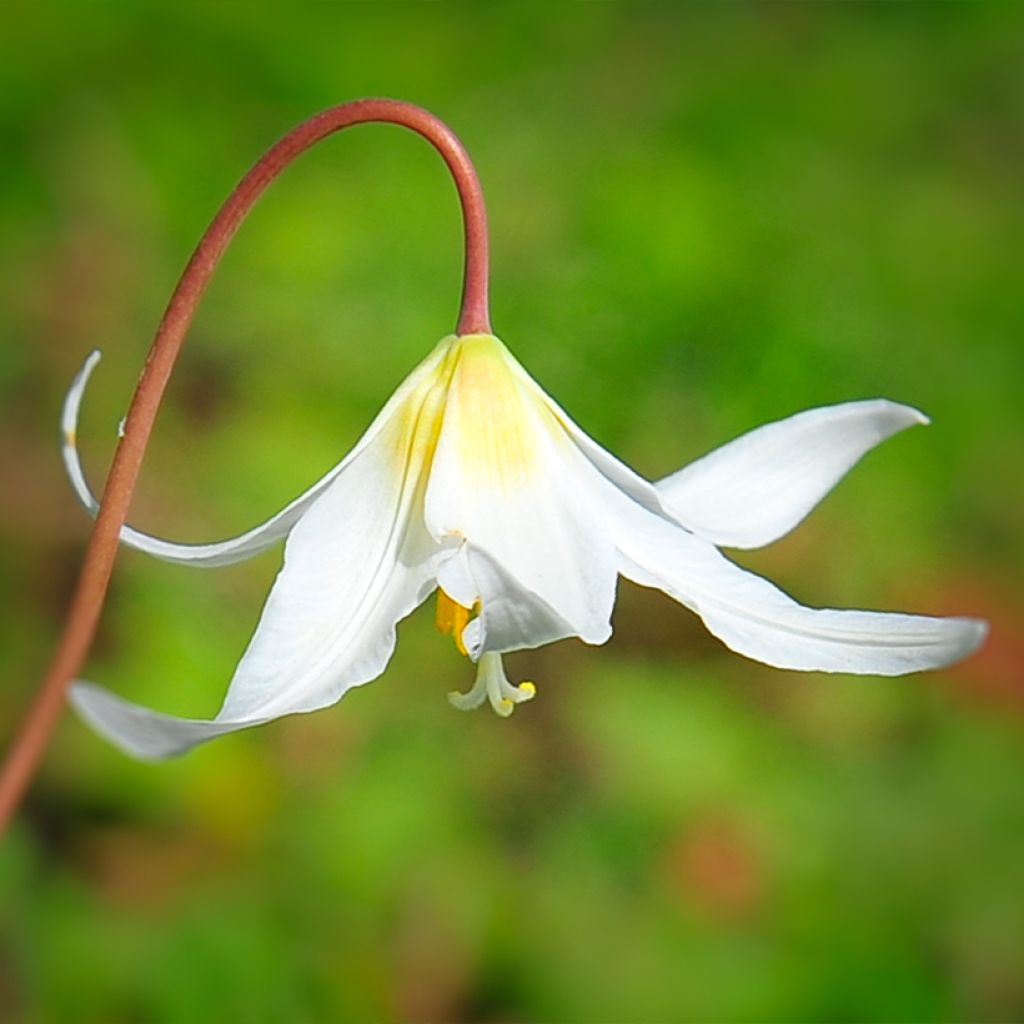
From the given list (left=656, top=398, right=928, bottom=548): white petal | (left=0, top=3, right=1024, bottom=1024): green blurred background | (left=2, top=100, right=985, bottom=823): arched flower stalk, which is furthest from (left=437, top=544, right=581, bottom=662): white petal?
(left=0, top=3, right=1024, bottom=1024): green blurred background

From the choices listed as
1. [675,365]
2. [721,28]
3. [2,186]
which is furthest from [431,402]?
[721,28]

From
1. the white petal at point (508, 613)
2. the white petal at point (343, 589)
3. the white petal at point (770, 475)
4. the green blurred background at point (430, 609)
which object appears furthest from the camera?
the green blurred background at point (430, 609)

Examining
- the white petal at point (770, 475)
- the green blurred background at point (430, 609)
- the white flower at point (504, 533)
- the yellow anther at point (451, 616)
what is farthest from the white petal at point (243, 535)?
the green blurred background at point (430, 609)

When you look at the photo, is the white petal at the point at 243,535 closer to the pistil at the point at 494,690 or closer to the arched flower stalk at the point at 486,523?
the arched flower stalk at the point at 486,523

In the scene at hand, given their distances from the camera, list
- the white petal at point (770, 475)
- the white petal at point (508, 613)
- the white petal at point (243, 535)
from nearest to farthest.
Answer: the white petal at point (508, 613)
the white petal at point (243, 535)
the white petal at point (770, 475)

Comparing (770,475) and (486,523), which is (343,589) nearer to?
(486,523)

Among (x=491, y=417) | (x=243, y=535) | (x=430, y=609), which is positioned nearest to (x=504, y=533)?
(x=491, y=417)

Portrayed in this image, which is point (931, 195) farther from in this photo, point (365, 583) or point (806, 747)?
point (365, 583)
